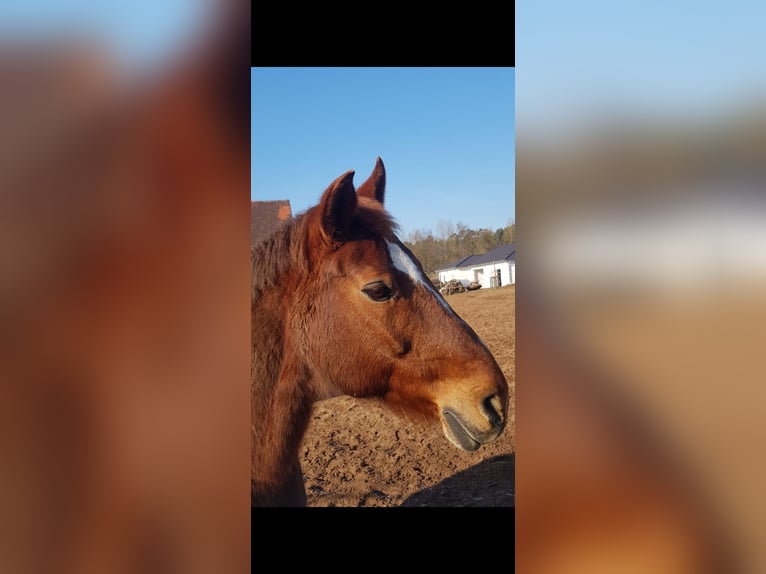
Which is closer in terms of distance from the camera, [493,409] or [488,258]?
[493,409]

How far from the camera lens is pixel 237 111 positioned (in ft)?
3.00

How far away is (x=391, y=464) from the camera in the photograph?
400 centimetres

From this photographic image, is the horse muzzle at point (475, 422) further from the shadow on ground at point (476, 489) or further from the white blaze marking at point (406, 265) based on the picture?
the shadow on ground at point (476, 489)

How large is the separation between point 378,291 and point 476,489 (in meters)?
2.63

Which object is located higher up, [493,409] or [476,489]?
[493,409]

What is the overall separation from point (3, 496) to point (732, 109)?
5.63ft

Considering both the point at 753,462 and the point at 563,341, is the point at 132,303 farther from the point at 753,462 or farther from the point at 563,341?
the point at 753,462

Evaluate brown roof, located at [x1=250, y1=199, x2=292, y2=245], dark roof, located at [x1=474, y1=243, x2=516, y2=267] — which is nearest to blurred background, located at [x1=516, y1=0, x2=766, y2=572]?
brown roof, located at [x1=250, y1=199, x2=292, y2=245]

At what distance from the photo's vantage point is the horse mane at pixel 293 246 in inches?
78.7

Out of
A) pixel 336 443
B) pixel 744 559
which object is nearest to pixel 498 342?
pixel 336 443

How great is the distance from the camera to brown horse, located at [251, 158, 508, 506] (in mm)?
1967

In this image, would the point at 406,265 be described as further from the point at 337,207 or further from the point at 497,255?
the point at 497,255

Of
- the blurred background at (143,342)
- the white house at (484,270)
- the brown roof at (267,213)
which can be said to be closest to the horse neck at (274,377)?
the blurred background at (143,342)

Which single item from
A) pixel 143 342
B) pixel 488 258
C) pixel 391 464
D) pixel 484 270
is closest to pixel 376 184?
pixel 143 342
